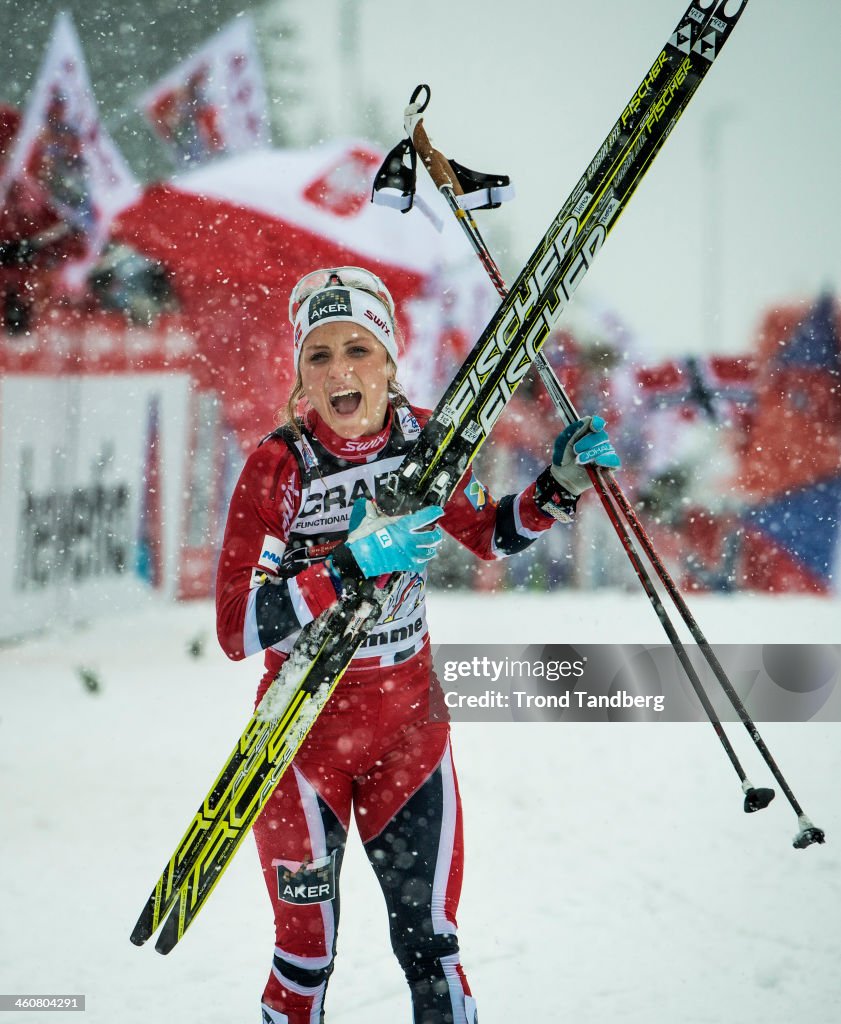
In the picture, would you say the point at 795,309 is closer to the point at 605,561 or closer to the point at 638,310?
the point at 638,310

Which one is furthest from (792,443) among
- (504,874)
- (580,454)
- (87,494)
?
(580,454)

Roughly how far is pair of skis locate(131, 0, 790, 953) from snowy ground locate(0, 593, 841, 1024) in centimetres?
92

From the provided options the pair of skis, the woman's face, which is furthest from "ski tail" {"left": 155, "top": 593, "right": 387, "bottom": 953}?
the woman's face

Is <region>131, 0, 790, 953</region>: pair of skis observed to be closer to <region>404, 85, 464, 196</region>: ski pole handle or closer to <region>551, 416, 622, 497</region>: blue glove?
<region>551, 416, 622, 497</region>: blue glove

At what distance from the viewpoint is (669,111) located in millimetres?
1948

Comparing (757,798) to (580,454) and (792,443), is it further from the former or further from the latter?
(792,443)

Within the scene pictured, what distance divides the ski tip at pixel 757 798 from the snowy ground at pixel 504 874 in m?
0.87

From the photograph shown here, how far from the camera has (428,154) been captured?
2.26m

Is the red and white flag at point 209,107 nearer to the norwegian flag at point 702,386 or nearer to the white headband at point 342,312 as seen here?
the norwegian flag at point 702,386

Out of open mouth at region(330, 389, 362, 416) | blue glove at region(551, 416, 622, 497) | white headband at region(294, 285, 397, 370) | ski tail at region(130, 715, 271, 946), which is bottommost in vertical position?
ski tail at region(130, 715, 271, 946)

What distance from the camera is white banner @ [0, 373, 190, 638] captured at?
551 centimetres

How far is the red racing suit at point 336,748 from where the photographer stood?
1.73 m

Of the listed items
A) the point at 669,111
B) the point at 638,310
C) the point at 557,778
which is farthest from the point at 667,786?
the point at 638,310

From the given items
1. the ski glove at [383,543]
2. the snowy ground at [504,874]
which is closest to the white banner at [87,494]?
the snowy ground at [504,874]
